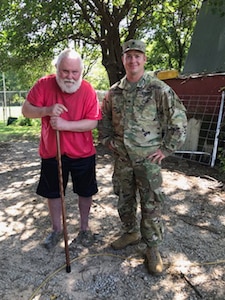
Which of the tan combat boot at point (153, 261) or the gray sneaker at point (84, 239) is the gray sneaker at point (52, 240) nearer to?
the gray sneaker at point (84, 239)

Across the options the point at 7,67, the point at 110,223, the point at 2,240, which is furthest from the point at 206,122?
the point at 7,67

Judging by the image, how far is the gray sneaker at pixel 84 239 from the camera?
3.08m

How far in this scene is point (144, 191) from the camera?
2.57m

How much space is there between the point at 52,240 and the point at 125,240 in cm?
71

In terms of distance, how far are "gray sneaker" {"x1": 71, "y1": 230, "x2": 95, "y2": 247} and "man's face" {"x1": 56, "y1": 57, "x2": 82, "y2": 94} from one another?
4.72 ft

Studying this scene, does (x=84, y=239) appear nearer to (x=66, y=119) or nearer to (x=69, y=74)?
(x=66, y=119)

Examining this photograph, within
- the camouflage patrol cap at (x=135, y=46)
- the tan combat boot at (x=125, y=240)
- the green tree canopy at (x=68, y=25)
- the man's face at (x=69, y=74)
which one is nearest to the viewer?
the camouflage patrol cap at (x=135, y=46)

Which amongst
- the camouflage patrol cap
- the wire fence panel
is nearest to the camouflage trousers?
the camouflage patrol cap

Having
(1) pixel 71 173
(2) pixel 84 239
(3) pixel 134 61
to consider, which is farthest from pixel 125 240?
(3) pixel 134 61

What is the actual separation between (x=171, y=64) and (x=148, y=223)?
609 inches

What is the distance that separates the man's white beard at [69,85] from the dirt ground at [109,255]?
4.88ft

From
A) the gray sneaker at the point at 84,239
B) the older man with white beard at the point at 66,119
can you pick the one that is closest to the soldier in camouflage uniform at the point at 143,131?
the older man with white beard at the point at 66,119

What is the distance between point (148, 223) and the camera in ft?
8.57

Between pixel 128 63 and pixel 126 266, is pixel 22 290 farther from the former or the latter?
pixel 128 63
